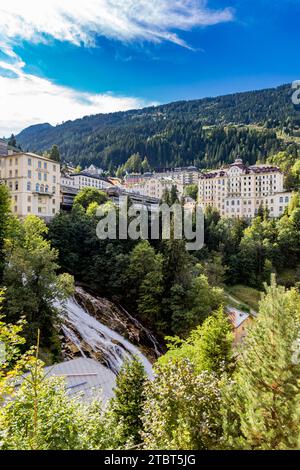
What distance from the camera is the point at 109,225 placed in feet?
172

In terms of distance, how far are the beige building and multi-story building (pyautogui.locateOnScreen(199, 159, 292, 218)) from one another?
6893cm

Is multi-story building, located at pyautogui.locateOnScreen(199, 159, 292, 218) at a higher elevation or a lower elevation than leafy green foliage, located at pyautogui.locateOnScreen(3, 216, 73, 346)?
higher

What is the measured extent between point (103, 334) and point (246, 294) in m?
42.6

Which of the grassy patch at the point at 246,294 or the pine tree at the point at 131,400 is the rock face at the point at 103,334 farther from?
the grassy patch at the point at 246,294

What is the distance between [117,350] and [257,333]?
23879mm

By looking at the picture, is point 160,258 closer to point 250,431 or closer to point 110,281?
point 110,281

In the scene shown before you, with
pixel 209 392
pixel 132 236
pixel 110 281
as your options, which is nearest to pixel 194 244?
pixel 132 236

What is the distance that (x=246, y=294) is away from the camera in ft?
228

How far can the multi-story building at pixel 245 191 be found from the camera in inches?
4446

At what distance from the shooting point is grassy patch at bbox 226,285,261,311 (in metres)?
65.9

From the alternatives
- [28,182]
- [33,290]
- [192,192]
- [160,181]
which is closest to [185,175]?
[192,192]

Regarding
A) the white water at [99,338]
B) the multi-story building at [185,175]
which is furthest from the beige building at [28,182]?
the multi-story building at [185,175]

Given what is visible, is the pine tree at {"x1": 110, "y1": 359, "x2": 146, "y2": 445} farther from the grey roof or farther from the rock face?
the rock face

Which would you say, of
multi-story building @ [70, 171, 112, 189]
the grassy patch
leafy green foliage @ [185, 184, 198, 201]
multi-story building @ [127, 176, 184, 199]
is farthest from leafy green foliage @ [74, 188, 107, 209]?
leafy green foliage @ [185, 184, 198, 201]
